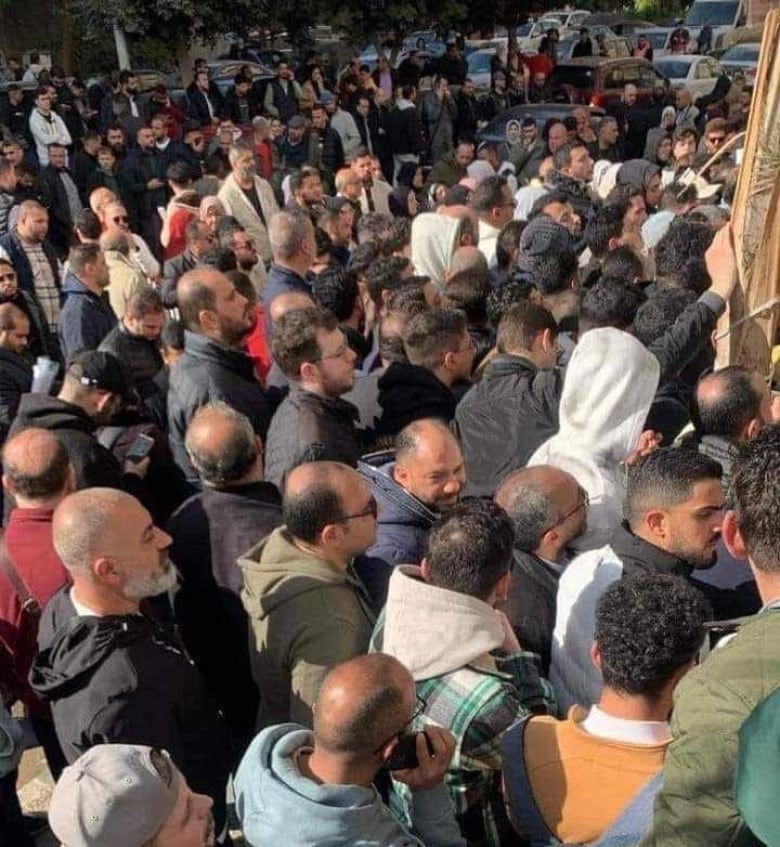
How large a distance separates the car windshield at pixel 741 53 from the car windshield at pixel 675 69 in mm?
2367

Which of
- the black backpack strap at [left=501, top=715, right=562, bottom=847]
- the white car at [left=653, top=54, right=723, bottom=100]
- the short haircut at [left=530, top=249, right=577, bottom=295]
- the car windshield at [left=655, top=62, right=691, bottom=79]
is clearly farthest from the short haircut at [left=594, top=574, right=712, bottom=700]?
the car windshield at [left=655, top=62, right=691, bottom=79]

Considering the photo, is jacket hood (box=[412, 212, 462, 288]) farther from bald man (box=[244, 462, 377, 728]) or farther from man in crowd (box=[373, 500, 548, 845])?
man in crowd (box=[373, 500, 548, 845])

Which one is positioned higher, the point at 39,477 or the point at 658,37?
the point at 39,477

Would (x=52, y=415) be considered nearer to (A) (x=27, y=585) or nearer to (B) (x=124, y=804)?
(A) (x=27, y=585)

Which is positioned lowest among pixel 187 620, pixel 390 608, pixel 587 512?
pixel 187 620

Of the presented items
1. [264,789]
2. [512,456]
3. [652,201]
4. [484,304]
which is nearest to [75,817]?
[264,789]

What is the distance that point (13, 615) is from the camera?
11.4ft

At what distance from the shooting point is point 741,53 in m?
21.3

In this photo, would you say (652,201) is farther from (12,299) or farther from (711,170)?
(12,299)

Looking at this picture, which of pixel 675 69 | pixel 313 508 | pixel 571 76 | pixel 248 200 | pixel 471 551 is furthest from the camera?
pixel 675 69

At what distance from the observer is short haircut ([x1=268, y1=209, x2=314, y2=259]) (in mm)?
6012

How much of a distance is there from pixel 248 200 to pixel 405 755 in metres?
6.64

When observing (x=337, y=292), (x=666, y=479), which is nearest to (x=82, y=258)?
(x=337, y=292)

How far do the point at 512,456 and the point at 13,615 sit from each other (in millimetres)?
1918
